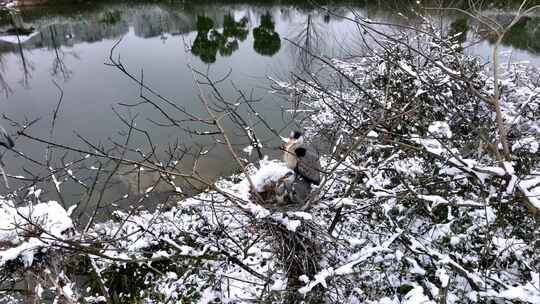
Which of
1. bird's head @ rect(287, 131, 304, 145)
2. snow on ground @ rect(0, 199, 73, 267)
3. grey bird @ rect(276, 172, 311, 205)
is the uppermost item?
bird's head @ rect(287, 131, 304, 145)

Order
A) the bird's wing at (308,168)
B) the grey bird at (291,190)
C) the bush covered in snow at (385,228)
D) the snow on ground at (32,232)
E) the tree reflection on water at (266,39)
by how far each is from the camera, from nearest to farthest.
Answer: the snow on ground at (32,232)
the bush covered in snow at (385,228)
the grey bird at (291,190)
the bird's wing at (308,168)
the tree reflection on water at (266,39)

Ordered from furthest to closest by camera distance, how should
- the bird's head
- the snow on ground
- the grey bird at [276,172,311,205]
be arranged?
1. the bird's head
2. the grey bird at [276,172,311,205]
3. the snow on ground

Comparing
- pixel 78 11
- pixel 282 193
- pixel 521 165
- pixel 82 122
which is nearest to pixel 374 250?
pixel 282 193

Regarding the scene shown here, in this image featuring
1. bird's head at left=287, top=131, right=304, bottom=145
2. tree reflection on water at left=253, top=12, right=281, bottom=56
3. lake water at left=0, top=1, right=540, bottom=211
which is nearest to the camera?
bird's head at left=287, top=131, right=304, bottom=145

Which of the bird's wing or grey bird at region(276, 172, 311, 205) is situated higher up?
the bird's wing

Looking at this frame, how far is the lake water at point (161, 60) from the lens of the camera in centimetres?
1048

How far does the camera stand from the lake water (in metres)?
10.5

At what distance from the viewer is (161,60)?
1413 cm

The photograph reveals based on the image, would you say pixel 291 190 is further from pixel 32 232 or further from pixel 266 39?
pixel 266 39

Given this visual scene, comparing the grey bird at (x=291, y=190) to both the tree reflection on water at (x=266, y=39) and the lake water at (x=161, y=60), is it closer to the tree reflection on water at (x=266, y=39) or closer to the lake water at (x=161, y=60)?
the lake water at (x=161, y=60)

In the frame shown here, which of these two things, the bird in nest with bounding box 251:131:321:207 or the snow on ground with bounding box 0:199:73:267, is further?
the bird in nest with bounding box 251:131:321:207

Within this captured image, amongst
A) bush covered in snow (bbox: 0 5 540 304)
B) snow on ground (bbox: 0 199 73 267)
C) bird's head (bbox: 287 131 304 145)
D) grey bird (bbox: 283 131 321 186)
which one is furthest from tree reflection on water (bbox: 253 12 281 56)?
snow on ground (bbox: 0 199 73 267)

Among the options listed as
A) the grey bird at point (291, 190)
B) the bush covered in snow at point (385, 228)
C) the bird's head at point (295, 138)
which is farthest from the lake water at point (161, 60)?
the grey bird at point (291, 190)

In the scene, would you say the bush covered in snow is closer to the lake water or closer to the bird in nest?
the bird in nest
